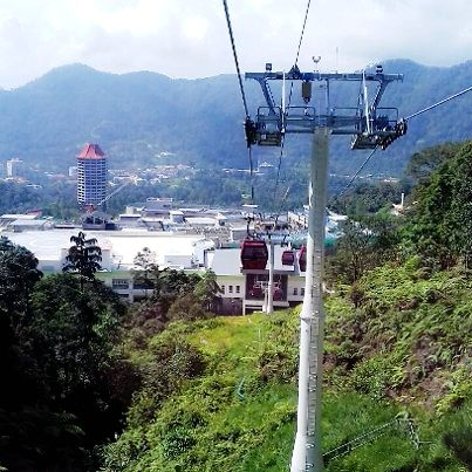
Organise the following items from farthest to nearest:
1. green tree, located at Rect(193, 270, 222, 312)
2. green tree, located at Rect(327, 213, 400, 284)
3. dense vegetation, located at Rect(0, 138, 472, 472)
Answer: green tree, located at Rect(193, 270, 222, 312), green tree, located at Rect(327, 213, 400, 284), dense vegetation, located at Rect(0, 138, 472, 472)

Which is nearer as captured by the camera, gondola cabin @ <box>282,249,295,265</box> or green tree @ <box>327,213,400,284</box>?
green tree @ <box>327,213,400,284</box>

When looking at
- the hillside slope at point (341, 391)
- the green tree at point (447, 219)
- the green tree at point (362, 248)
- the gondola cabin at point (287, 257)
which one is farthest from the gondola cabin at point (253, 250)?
the hillside slope at point (341, 391)

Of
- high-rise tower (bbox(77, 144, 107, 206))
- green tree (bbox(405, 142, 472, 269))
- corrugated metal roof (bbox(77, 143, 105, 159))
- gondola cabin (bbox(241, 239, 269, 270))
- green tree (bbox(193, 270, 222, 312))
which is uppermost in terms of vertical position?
corrugated metal roof (bbox(77, 143, 105, 159))

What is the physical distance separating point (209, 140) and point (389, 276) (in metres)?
184

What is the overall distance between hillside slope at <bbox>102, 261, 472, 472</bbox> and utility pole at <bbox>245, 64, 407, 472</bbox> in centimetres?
118

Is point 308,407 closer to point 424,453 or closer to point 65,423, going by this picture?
point 424,453

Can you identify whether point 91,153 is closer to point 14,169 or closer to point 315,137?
point 14,169

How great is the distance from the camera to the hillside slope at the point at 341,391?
25.2 feet

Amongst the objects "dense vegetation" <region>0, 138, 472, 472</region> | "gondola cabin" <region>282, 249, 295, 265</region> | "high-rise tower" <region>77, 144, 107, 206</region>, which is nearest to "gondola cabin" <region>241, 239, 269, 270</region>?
"dense vegetation" <region>0, 138, 472, 472</region>

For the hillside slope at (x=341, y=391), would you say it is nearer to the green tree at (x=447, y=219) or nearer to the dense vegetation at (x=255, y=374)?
the dense vegetation at (x=255, y=374)

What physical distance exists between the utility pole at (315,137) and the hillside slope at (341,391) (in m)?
1.18

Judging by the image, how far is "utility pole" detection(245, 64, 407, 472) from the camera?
5.93 meters

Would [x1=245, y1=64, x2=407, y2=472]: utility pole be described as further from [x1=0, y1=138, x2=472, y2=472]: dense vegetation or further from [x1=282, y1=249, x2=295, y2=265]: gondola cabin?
[x1=282, y1=249, x2=295, y2=265]: gondola cabin

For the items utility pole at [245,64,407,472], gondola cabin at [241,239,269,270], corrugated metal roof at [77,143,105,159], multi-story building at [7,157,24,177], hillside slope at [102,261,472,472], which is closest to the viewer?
utility pole at [245,64,407,472]
